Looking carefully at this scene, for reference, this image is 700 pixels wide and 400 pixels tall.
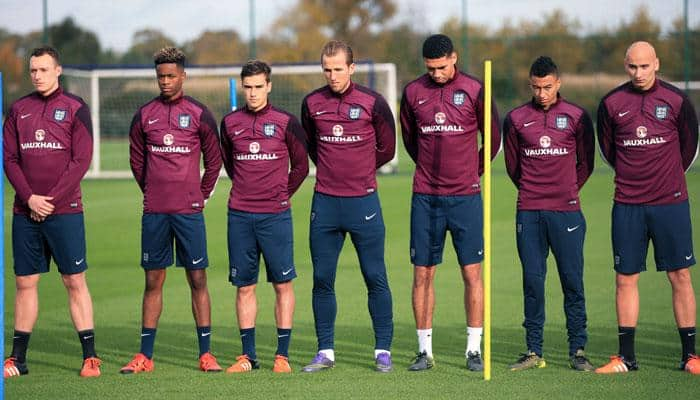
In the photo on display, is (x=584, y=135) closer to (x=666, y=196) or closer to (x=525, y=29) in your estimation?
(x=666, y=196)

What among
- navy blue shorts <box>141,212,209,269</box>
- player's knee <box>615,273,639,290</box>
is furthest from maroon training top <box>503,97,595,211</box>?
navy blue shorts <box>141,212,209,269</box>

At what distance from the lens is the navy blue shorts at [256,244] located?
8352mm

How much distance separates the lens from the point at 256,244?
8.43 meters

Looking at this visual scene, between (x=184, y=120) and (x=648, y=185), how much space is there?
10.2ft

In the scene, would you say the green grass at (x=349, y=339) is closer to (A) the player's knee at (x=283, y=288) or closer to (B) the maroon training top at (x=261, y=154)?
(A) the player's knee at (x=283, y=288)

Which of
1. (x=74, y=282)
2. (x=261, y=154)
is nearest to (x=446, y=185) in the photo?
(x=261, y=154)

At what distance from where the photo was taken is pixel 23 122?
8219mm

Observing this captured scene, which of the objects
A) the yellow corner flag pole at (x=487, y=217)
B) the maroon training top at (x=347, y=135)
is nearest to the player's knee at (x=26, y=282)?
the maroon training top at (x=347, y=135)

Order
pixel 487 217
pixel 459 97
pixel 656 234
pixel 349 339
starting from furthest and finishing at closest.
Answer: pixel 349 339, pixel 459 97, pixel 656 234, pixel 487 217

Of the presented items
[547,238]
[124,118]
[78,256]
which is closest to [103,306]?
[78,256]

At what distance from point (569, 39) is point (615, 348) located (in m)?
24.4

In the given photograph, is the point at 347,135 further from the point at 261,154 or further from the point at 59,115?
the point at 59,115

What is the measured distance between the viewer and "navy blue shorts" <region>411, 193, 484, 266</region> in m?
8.33

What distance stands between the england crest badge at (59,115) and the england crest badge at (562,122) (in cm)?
332
